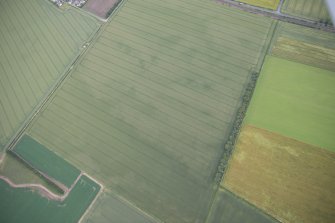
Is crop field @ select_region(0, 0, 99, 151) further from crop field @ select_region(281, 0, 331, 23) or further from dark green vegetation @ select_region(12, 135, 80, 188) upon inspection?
crop field @ select_region(281, 0, 331, 23)

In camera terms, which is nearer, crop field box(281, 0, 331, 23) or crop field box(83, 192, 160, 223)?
crop field box(83, 192, 160, 223)

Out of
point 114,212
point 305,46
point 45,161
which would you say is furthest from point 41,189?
point 305,46

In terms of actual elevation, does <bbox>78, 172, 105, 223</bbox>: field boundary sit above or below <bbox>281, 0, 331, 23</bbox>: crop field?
below

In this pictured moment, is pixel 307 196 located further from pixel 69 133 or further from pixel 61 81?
pixel 61 81

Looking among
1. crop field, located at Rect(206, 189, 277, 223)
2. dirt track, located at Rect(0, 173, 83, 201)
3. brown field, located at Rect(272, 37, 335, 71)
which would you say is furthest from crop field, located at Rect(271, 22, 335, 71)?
dirt track, located at Rect(0, 173, 83, 201)

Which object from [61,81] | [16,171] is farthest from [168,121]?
[16,171]

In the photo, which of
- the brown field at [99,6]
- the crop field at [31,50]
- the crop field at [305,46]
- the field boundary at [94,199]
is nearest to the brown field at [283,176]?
the crop field at [305,46]

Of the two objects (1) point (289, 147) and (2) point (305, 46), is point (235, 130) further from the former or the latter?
(2) point (305, 46)
